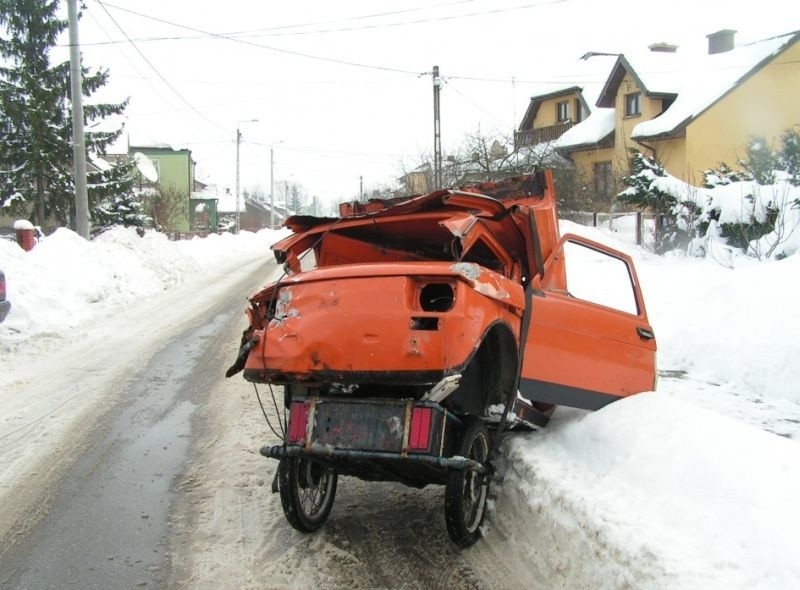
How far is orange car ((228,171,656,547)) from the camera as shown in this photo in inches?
140

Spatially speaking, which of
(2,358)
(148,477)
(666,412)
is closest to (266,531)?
(148,477)

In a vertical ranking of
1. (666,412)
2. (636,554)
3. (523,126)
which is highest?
(523,126)

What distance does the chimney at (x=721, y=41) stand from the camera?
1308 inches

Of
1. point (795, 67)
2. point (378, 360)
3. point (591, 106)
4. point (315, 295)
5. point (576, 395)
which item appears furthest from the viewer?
point (591, 106)

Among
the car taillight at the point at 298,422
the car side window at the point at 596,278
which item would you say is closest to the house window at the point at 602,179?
the car side window at the point at 596,278

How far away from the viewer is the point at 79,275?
1384 cm

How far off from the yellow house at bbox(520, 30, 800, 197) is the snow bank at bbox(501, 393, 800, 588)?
24.6 m

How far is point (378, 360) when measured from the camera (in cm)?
355

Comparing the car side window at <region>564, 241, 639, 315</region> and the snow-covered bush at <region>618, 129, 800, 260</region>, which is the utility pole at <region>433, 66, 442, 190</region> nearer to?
the snow-covered bush at <region>618, 129, 800, 260</region>

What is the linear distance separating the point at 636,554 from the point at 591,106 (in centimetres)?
3565

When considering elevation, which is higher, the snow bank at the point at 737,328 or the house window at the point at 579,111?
the house window at the point at 579,111

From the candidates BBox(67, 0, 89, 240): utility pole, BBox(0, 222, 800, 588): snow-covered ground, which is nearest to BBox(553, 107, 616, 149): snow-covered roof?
BBox(67, 0, 89, 240): utility pole

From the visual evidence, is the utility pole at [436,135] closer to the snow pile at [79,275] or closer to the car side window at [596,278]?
the snow pile at [79,275]

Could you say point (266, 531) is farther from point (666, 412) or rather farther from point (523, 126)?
point (523, 126)
